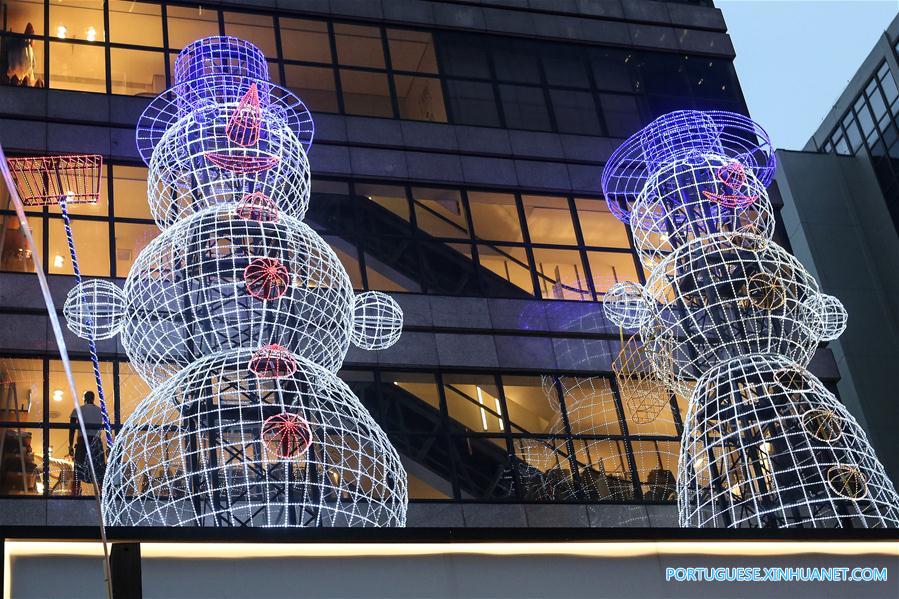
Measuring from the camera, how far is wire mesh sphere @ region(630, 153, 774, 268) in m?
14.9

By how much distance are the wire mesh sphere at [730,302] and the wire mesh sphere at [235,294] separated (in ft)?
13.1

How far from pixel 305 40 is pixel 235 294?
1607 cm

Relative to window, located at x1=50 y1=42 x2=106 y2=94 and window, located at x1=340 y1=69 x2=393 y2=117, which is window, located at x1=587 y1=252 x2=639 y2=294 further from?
window, located at x1=50 y1=42 x2=106 y2=94

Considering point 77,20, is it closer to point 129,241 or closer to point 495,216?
point 129,241

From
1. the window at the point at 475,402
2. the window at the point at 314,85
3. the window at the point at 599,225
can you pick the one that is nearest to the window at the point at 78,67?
the window at the point at 314,85

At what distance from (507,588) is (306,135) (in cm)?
1505

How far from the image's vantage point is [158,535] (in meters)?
10.5

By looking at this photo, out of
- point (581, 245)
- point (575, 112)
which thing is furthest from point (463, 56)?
point (581, 245)

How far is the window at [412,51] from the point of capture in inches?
1082

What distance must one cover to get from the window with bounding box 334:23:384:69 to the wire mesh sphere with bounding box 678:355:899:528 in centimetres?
1520

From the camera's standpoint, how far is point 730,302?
14.1 m

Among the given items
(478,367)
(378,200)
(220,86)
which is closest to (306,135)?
(378,200)

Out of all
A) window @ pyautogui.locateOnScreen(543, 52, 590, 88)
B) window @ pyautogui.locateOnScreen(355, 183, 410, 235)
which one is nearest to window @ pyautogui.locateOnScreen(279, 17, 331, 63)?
window @ pyautogui.locateOnScreen(355, 183, 410, 235)

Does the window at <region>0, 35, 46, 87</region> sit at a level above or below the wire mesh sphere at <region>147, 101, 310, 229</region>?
above
